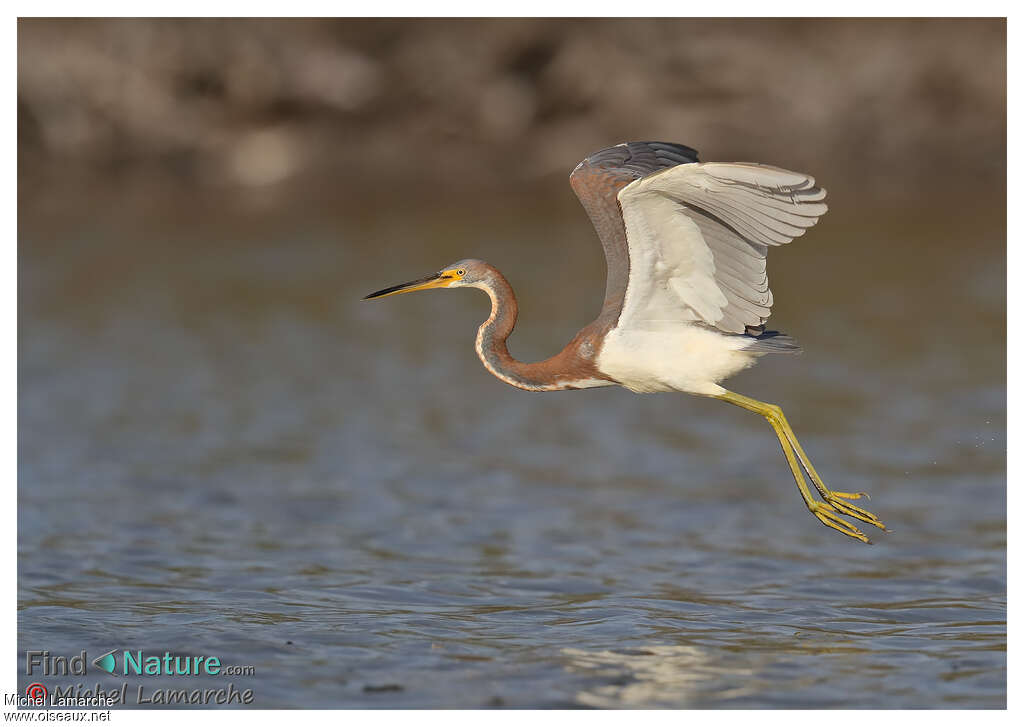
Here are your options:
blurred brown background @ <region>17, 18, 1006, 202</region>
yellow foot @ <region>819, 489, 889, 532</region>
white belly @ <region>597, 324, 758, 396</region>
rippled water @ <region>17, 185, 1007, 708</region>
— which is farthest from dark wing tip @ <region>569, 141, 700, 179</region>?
blurred brown background @ <region>17, 18, 1006, 202</region>

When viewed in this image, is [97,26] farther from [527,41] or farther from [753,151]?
[753,151]

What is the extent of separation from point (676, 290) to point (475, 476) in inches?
229

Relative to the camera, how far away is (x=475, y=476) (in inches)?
546

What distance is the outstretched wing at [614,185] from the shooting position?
853 cm

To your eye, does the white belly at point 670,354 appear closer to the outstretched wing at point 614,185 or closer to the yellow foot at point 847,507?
the outstretched wing at point 614,185

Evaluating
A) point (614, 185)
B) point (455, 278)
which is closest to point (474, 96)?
point (614, 185)

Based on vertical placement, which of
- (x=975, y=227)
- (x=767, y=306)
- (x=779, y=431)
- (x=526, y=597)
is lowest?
(x=526, y=597)

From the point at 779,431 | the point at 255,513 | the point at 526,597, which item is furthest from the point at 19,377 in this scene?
the point at 779,431

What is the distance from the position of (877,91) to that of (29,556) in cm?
1632

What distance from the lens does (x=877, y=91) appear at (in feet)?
78.1

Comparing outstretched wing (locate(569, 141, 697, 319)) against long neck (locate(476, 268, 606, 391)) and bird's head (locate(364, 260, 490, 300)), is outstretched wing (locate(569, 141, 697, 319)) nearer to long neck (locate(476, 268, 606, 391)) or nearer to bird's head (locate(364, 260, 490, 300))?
long neck (locate(476, 268, 606, 391))

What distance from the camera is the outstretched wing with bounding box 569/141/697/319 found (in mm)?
8531

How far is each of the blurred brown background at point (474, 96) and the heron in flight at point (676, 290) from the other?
14.6 metres

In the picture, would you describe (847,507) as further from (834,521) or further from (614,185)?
(614,185)
